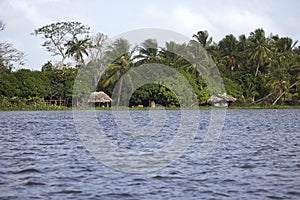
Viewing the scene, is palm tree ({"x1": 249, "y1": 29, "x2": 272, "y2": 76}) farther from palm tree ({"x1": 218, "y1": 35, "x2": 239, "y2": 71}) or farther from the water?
the water

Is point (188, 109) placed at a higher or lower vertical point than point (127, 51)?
lower

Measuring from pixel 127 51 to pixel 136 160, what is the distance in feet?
161

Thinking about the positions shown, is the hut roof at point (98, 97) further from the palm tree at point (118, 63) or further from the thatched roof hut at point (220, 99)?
the thatched roof hut at point (220, 99)

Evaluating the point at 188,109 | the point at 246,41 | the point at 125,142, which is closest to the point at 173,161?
the point at 125,142

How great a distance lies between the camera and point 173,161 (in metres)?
14.3

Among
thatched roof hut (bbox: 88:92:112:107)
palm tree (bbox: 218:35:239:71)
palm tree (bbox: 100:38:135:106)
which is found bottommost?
thatched roof hut (bbox: 88:92:112:107)

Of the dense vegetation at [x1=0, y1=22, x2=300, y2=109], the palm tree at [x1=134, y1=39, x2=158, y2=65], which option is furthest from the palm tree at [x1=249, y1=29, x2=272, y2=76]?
the palm tree at [x1=134, y1=39, x2=158, y2=65]

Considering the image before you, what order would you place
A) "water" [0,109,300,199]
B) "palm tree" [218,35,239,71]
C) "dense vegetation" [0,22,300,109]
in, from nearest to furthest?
"water" [0,109,300,199] → "dense vegetation" [0,22,300,109] → "palm tree" [218,35,239,71]

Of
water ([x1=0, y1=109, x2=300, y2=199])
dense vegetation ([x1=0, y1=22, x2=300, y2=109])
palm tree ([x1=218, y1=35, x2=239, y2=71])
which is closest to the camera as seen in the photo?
A: water ([x1=0, y1=109, x2=300, y2=199])

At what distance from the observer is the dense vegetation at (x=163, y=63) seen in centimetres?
6022

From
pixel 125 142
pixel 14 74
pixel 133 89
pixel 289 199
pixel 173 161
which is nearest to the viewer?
pixel 289 199

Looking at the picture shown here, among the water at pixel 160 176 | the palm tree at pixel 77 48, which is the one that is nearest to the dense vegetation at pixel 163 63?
the palm tree at pixel 77 48

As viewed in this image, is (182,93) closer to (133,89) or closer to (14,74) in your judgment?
(133,89)

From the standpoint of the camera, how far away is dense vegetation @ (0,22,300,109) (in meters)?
60.2
